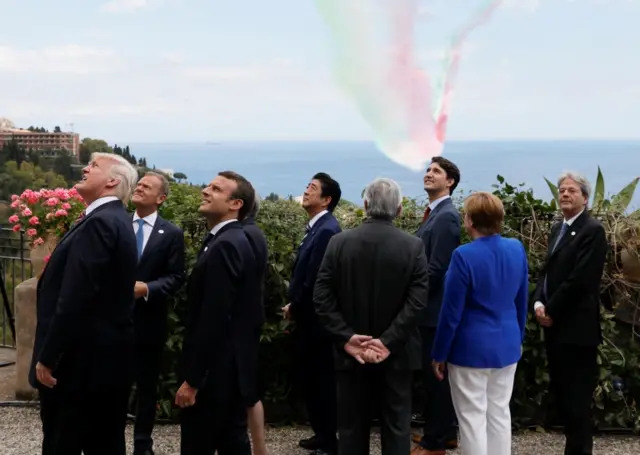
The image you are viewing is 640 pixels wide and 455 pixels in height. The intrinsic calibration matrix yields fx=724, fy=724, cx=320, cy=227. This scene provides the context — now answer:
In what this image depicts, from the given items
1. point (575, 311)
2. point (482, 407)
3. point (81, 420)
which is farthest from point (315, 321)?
point (81, 420)

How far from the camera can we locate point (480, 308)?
13.2 ft

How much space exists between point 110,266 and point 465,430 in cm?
Result: 214

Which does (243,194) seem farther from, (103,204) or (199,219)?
(199,219)

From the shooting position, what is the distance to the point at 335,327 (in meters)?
3.95

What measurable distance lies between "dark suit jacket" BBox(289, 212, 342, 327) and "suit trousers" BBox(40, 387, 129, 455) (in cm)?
148

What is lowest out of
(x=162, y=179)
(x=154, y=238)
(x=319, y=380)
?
(x=319, y=380)

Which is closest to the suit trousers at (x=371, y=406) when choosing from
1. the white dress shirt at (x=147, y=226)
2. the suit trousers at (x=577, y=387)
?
the suit trousers at (x=577, y=387)

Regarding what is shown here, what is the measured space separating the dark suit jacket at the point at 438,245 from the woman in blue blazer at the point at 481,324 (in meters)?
0.62

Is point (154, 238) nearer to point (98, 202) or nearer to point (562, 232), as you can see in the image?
point (98, 202)

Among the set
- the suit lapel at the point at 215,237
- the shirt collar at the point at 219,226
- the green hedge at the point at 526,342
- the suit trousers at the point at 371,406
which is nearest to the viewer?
the suit lapel at the point at 215,237

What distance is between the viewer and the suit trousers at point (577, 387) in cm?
445

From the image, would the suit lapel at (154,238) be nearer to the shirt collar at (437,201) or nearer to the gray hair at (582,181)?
the shirt collar at (437,201)

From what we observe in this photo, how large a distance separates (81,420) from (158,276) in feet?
4.40

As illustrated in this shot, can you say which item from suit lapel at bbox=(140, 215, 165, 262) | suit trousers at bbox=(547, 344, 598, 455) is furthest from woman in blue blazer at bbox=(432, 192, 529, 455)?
suit lapel at bbox=(140, 215, 165, 262)
